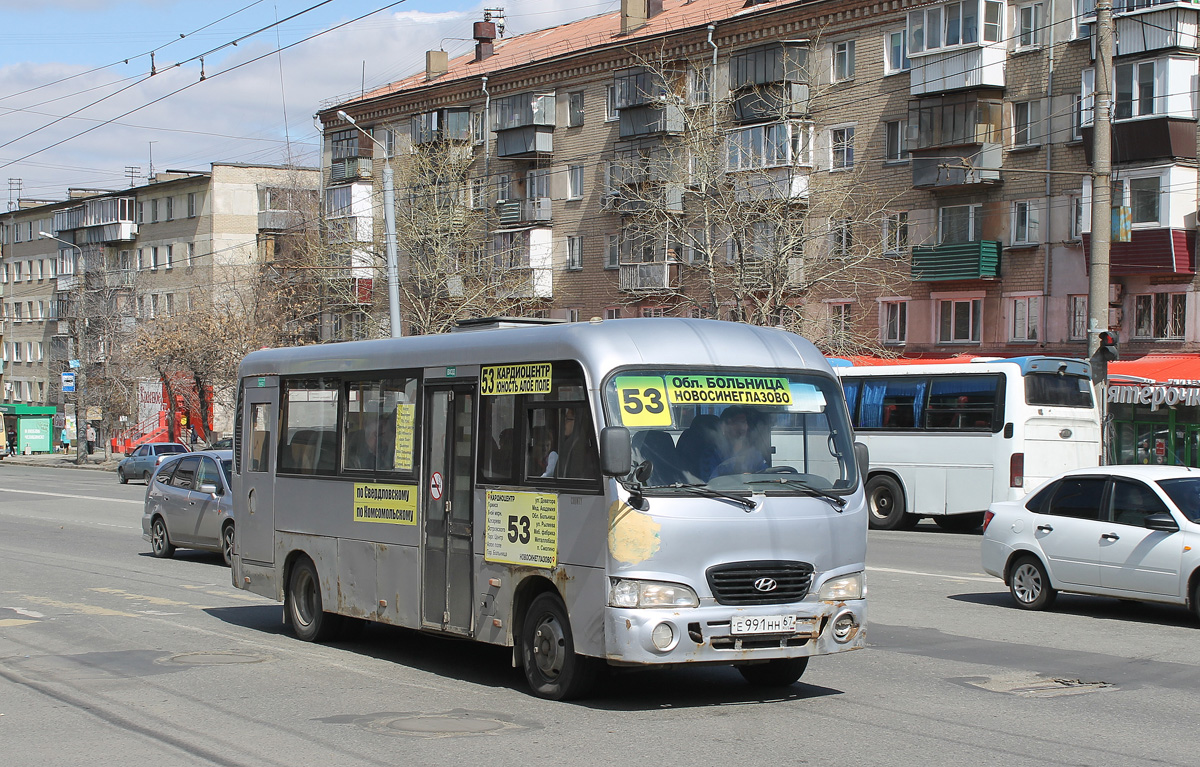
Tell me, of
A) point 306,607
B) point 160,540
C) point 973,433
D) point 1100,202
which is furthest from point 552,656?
point 1100,202

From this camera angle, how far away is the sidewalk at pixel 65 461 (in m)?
65.5

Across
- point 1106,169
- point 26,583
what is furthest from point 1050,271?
point 26,583

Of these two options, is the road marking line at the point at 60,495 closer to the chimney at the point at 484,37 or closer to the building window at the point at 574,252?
the building window at the point at 574,252

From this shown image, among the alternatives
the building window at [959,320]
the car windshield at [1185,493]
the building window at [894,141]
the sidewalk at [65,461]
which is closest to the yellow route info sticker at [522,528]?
the car windshield at [1185,493]

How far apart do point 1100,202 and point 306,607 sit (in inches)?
694

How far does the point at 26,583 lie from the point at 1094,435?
17.9 meters

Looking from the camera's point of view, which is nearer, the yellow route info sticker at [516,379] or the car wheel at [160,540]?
the yellow route info sticker at [516,379]

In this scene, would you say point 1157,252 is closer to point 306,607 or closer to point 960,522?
point 960,522

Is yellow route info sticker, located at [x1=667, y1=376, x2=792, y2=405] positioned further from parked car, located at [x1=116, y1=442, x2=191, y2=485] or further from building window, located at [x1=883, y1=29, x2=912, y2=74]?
parked car, located at [x1=116, y1=442, x2=191, y2=485]

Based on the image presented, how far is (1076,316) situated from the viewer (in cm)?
3856

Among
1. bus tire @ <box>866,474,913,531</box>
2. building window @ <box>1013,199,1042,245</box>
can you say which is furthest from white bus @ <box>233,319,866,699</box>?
building window @ <box>1013,199,1042,245</box>

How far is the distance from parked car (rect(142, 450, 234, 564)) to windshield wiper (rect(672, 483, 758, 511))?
11538 mm

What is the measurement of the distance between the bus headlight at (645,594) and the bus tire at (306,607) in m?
4.12

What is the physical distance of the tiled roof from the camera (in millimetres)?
51219
